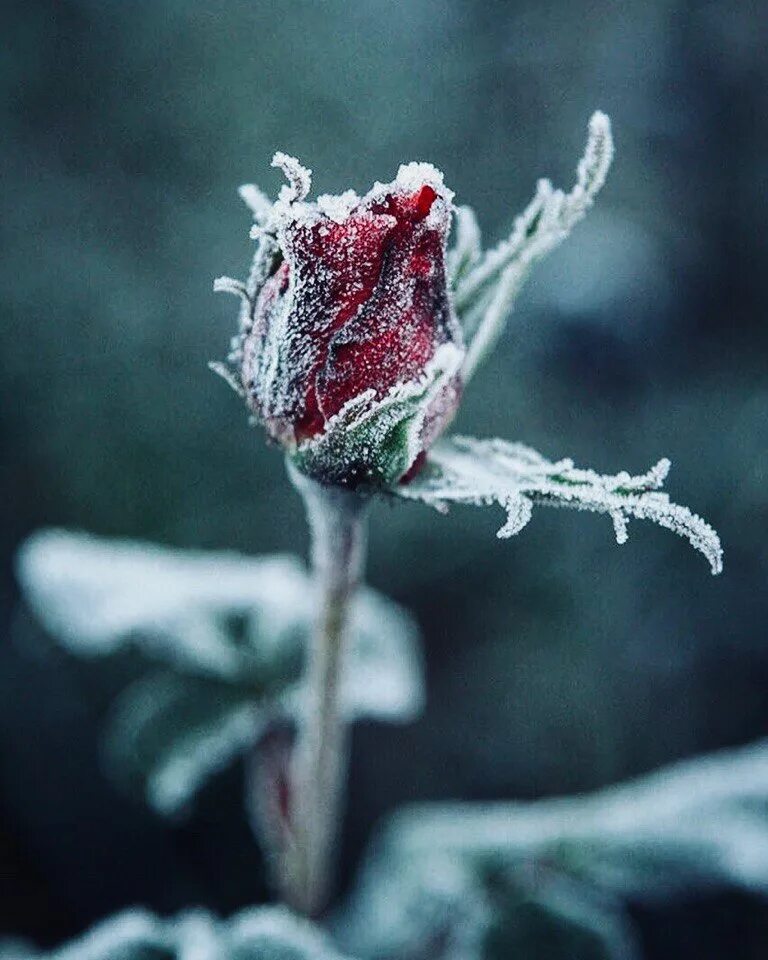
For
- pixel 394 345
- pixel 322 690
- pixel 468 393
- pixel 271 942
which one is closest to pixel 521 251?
pixel 394 345

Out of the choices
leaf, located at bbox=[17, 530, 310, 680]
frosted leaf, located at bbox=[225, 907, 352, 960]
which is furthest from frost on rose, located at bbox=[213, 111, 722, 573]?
leaf, located at bbox=[17, 530, 310, 680]

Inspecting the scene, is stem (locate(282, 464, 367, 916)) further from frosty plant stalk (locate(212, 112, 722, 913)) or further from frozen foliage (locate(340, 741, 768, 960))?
frozen foliage (locate(340, 741, 768, 960))

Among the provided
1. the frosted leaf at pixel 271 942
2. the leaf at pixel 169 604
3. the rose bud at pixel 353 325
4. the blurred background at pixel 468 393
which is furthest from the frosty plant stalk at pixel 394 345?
the blurred background at pixel 468 393

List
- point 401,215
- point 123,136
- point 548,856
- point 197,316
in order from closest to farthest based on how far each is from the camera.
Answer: point 401,215 → point 548,856 → point 197,316 → point 123,136

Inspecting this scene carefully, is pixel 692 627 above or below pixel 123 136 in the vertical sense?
below

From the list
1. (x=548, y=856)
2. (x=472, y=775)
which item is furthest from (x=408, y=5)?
(x=548, y=856)

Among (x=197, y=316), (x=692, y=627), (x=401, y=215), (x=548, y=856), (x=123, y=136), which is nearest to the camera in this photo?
(x=401, y=215)

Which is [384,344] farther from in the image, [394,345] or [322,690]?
[322,690]

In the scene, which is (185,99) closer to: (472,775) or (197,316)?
(197,316)
